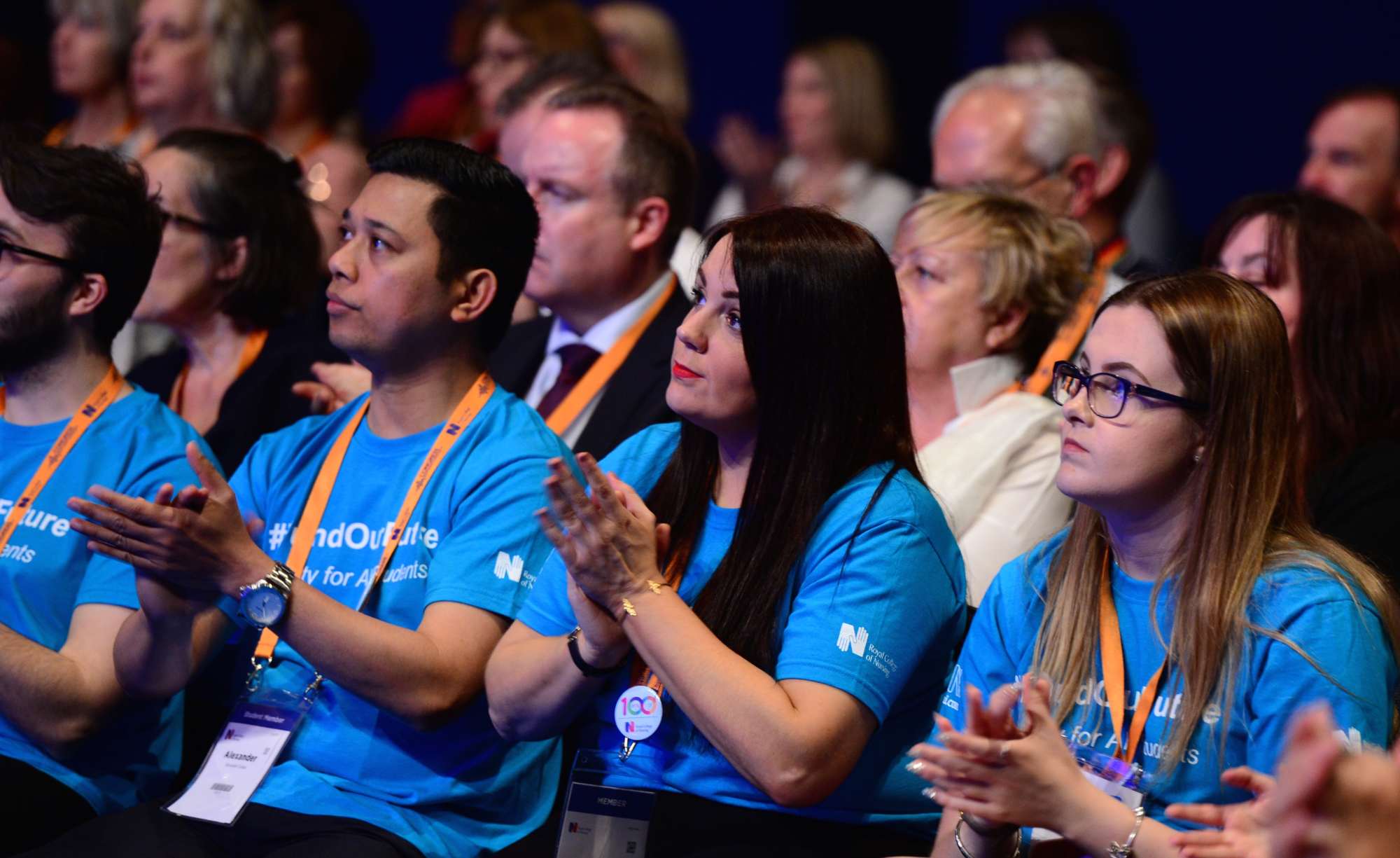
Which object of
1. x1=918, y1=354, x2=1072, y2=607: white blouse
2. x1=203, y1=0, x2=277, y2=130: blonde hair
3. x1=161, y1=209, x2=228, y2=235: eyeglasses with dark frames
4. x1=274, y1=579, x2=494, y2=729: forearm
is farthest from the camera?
x1=203, y1=0, x2=277, y2=130: blonde hair

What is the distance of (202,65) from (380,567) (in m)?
3.39

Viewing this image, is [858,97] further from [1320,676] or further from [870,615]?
[1320,676]

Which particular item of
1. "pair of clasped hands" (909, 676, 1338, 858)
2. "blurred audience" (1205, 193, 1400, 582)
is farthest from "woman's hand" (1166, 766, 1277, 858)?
"blurred audience" (1205, 193, 1400, 582)

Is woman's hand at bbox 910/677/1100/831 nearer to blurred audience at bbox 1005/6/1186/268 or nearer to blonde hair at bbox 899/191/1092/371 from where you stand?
blonde hair at bbox 899/191/1092/371

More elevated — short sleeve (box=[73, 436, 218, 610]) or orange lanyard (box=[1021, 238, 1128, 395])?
orange lanyard (box=[1021, 238, 1128, 395])

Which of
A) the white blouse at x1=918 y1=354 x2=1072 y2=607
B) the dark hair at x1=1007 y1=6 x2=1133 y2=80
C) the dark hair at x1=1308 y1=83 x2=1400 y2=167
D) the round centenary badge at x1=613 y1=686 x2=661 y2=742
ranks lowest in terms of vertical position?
the round centenary badge at x1=613 y1=686 x2=661 y2=742

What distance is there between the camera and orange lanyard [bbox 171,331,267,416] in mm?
3678

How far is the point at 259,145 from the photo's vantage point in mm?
3783

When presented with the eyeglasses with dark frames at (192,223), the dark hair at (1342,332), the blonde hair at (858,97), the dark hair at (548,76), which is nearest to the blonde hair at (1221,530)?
the dark hair at (1342,332)

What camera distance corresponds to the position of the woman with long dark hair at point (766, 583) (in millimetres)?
2154

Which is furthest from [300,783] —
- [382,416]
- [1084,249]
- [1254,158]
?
[1254,158]

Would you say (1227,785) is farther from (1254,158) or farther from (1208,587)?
(1254,158)

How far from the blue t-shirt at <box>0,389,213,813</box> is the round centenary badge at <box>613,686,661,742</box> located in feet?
3.18

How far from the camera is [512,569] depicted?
2.55 meters
